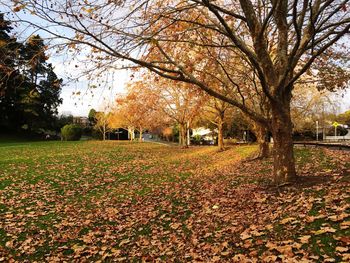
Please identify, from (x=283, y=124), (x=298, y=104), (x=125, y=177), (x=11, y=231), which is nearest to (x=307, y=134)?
(x=298, y=104)

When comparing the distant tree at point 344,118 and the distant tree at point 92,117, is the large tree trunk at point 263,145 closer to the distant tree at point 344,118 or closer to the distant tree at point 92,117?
the distant tree at point 344,118

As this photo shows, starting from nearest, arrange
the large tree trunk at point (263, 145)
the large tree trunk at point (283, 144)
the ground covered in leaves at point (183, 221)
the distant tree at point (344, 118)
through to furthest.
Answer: the ground covered in leaves at point (183, 221)
the large tree trunk at point (283, 144)
the large tree trunk at point (263, 145)
the distant tree at point (344, 118)

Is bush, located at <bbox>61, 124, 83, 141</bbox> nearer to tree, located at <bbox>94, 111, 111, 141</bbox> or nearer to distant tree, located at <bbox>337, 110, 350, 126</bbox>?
tree, located at <bbox>94, 111, 111, 141</bbox>

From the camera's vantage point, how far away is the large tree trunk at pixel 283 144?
7574 millimetres

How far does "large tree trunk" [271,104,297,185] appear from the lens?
24.8 ft

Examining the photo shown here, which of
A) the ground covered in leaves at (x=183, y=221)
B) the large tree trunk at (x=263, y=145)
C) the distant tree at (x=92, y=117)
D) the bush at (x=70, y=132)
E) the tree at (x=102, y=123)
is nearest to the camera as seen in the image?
the ground covered in leaves at (x=183, y=221)

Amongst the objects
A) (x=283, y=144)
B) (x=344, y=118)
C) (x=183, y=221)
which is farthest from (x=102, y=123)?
(x=183, y=221)

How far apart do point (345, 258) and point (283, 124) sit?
4.13 m

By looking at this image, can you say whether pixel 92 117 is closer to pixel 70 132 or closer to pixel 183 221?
pixel 70 132

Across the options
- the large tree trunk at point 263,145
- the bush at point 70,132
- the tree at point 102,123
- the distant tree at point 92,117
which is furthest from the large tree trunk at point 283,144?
the distant tree at point 92,117

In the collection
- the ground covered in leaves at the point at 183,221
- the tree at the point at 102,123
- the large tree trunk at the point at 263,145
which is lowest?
the ground covered in leaves at the point at 183,221

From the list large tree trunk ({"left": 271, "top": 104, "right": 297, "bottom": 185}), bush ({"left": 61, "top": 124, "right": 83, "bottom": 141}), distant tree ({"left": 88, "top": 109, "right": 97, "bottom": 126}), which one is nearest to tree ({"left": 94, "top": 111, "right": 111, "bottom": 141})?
distant tree ({"left": 88, "top": 109, "right": 97, "bottom": 126})

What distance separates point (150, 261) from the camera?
504 cm

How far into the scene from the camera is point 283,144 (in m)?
7.66
